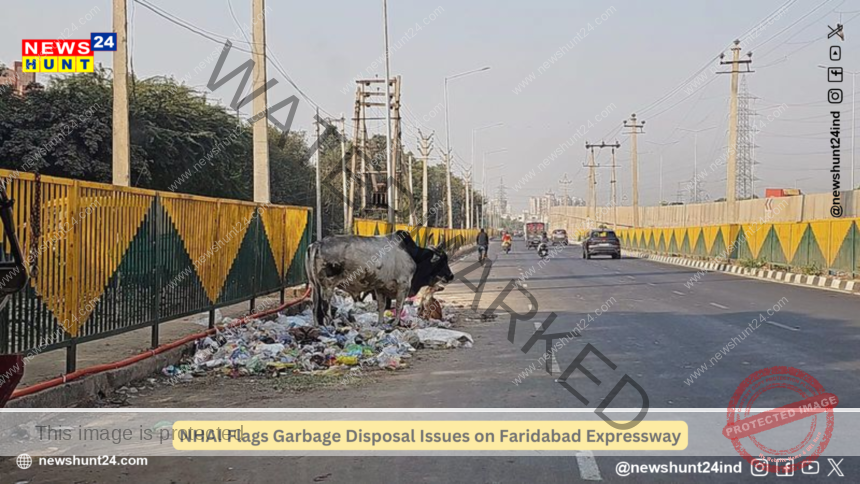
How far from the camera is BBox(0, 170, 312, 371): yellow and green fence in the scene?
7.02 meters

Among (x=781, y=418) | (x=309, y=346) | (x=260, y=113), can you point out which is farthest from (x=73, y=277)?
(x=260, y=113)

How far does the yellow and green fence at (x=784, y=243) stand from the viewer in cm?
2383

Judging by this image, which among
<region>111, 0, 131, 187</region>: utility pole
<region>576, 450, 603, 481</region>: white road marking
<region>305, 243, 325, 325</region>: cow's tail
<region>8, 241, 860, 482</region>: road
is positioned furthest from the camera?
<region>111, 0, 131, 187</region>: utility pole

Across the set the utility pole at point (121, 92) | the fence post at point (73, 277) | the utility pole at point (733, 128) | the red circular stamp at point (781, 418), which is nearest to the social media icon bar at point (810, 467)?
the red circular stamp at point (781, 418)

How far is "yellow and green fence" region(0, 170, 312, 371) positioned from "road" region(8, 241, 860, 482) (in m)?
1.09

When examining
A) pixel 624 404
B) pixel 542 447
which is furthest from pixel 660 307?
pixel 542 447

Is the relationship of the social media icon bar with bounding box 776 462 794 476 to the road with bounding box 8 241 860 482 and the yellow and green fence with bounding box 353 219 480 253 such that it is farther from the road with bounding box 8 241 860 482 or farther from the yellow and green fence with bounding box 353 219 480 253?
the yellow and green fence with bounding box 353 219 480 253

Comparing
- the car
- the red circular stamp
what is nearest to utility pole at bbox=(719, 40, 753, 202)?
the car

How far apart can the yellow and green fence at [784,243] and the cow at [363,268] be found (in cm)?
1525

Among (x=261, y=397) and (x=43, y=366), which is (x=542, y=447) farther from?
(x=43, y=366)

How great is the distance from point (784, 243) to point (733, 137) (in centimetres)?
910

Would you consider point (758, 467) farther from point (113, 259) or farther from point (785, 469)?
point (113, 259)

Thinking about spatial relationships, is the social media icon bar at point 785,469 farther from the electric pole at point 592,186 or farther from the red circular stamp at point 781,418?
the electric pole at point 592,186

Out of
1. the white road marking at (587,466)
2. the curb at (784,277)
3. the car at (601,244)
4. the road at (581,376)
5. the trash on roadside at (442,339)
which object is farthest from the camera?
the car at (601,244)
